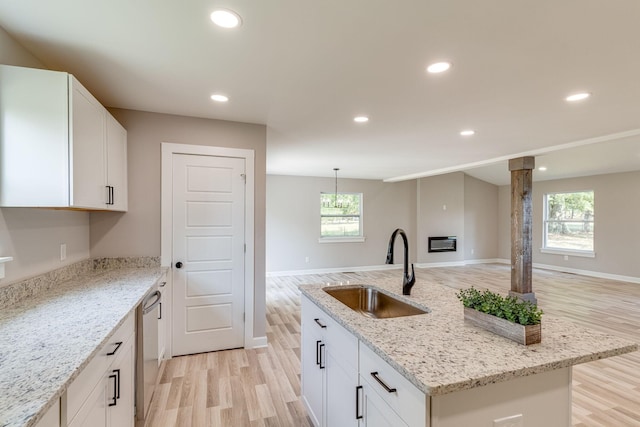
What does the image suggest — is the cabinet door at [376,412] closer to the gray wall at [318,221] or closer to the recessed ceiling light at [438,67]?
the recessed ceiling light at [438,67]

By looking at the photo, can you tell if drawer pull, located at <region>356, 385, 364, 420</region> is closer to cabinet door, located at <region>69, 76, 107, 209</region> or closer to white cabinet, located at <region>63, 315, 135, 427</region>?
white cabinet, located at <region>63, 315, 135, 427</region>

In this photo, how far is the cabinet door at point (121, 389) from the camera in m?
1.47

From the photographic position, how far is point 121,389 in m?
1.62

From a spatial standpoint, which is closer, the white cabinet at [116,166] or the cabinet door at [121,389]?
the cabinet door at [121,389]

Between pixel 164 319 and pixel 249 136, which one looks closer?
pixel 164 319

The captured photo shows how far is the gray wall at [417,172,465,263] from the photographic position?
8805mm

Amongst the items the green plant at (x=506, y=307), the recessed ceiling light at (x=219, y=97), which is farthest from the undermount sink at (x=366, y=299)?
the recessed ceiling light at (x=219, y=97)

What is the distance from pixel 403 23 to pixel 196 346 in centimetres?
332

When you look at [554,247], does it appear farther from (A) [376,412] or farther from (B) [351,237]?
(A) [376,412]

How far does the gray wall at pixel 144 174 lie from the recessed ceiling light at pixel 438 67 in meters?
2.05

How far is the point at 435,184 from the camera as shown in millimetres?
8945

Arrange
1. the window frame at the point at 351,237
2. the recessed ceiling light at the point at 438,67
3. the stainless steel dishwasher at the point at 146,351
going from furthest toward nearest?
the window frame at the point at 351,237 → the recessed ceiling light at the point at 438,67 → the stainless steel dishwasher at the point at 146,351

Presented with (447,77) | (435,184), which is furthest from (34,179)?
(435,184)

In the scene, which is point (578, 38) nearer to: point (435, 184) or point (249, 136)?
point (249, 136)
